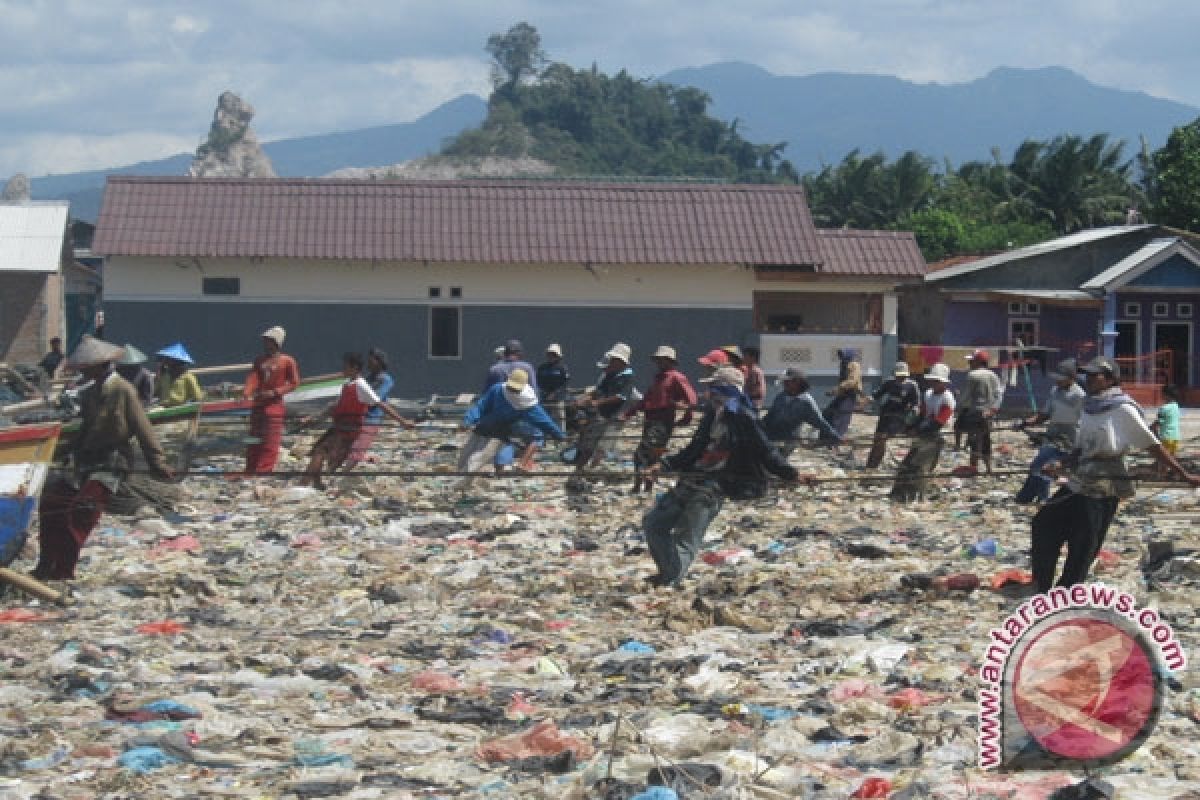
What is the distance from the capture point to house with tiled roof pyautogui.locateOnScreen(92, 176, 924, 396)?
27.6 m

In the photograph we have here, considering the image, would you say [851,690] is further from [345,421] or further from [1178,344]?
[1178,344]

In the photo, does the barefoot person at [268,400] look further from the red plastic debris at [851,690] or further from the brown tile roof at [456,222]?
the brown tile roof at [456,222]

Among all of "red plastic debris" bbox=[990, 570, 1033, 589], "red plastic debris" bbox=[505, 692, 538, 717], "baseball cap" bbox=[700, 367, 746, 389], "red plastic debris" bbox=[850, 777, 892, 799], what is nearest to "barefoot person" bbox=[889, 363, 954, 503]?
"red plastic debris" bbox=[990, 570, 1033, 589]

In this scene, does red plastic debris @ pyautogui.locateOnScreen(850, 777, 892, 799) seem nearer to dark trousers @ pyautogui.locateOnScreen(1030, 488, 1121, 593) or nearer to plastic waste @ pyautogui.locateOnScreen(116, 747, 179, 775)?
plastic waste @ pyautogui.locateOnScreen(116, 747, 179, 775)

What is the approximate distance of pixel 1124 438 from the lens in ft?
30.0

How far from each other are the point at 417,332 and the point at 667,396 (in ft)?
47.0

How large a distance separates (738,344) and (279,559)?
57.2ft

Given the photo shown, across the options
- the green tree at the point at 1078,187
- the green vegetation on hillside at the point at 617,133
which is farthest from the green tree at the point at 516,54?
the green tree at the point at 1078,187

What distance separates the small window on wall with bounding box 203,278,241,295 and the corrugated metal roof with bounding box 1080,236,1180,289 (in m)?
15.1

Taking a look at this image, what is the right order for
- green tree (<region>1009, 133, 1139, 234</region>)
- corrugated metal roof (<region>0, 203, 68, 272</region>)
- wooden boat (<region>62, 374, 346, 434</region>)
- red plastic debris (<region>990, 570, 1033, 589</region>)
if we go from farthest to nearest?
1. green tree (<region>1009, 133, 1139, 234</region>)
2. corrugated metal roof (<region>0, 203, 68, 272</region>)
3. wooden boat (<region>62, 374, 346, 434</region>)
4. red plastic debris (<region>990, 570, 1033, 589</region>)

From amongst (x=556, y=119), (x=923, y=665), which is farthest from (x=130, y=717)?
(x=556, y=119)

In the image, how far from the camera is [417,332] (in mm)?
28094

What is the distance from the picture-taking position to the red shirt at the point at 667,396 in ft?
46.6

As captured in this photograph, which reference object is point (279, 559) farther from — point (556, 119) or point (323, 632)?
point (556, 119)
